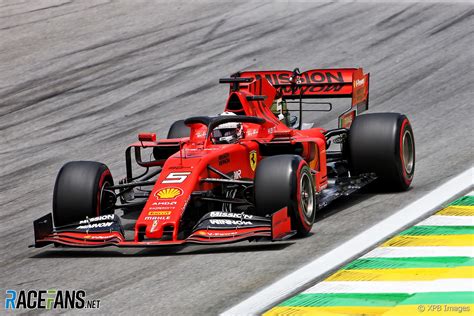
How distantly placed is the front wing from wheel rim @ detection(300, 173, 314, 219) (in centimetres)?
51

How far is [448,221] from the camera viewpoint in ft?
34.2

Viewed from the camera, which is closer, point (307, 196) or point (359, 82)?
point (307, 196)

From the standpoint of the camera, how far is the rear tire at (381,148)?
12047 millimetres

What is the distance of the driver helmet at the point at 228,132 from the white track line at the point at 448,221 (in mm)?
2350

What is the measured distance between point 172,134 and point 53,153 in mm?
3416

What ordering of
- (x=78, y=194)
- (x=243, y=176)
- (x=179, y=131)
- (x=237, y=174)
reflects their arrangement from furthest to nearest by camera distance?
(x=179, y=131)
(x=243, y=176)
(x=237, y=174)
(x=78, y=194)

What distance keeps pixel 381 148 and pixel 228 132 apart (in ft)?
6.07

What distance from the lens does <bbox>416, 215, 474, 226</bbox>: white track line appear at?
10289 millimetres

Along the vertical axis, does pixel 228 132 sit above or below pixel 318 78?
below

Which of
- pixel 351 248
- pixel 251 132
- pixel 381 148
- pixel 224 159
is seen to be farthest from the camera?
pixel 381 148

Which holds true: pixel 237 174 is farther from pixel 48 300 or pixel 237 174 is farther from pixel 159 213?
pixel 48 300

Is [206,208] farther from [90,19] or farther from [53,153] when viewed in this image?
[90,19]

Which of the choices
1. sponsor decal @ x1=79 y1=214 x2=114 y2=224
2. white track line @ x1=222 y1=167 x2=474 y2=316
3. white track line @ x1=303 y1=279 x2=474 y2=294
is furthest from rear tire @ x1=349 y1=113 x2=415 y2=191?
white track line @ x1=303 y1=279 x2=474 y2=294

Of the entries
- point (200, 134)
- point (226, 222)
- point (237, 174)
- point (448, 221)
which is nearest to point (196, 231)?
point (226, 222)
